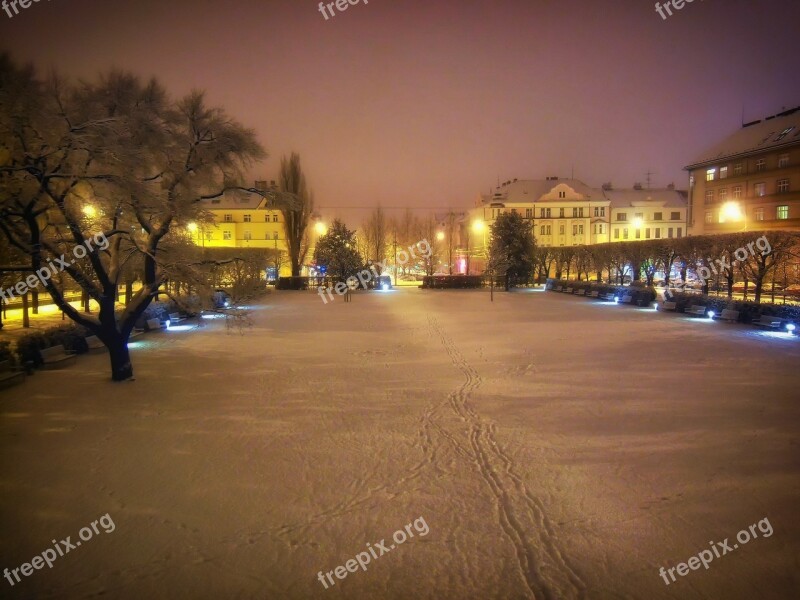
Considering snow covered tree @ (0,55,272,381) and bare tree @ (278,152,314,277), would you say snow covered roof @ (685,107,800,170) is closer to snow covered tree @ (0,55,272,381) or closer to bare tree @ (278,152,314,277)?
bare tree @ (278,152,314,277)

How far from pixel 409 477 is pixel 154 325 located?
18.4 metres

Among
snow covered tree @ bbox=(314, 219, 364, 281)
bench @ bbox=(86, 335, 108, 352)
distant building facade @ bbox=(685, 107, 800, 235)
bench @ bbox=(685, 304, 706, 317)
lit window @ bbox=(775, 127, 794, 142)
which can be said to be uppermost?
lit window @ bbox=(775, 127, 794, 142)

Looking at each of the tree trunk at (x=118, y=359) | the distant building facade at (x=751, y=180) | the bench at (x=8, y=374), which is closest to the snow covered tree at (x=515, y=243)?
the distant building facade at (x=751, y=180)

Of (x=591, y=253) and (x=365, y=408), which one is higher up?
(x=591, y=253)

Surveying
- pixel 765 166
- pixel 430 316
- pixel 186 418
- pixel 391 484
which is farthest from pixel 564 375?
pixel 765 166

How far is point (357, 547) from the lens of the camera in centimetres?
527

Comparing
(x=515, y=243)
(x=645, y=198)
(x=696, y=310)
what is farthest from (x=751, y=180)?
(x=696, y=310)

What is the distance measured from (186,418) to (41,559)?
4393 millimetres

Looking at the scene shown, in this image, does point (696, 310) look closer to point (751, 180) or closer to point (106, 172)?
point (106, 172)

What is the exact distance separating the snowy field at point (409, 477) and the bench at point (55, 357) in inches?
30.9

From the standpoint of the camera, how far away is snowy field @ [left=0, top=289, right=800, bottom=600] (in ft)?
15.9

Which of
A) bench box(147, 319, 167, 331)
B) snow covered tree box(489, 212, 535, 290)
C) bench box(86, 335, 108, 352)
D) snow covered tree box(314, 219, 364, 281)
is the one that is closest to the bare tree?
snow covered tree box(314, 219, 364, 281)

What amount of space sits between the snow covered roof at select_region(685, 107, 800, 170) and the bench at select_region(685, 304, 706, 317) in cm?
3123

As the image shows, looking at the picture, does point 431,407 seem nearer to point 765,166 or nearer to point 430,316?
point 430,316
